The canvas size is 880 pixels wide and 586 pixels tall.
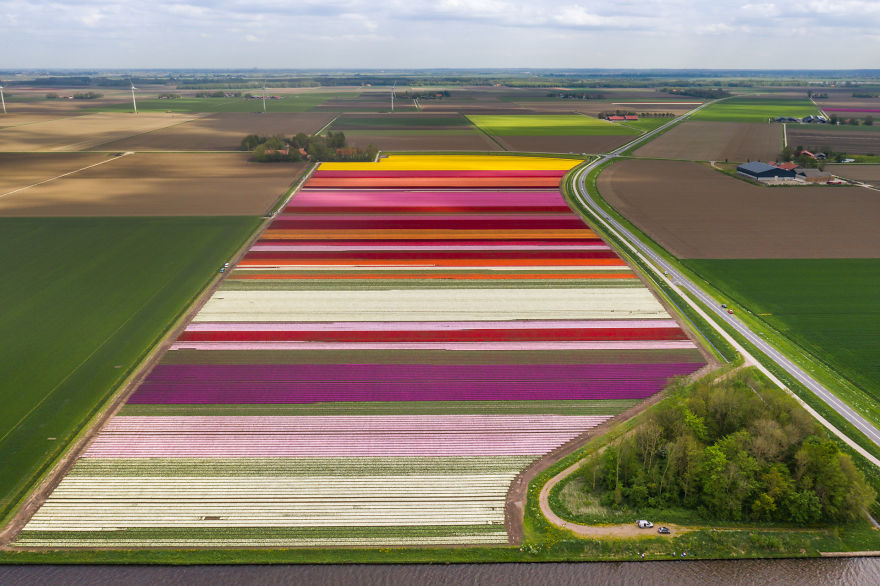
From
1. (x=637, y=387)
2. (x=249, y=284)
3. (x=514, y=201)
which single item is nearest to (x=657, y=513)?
(x=637, y=387)

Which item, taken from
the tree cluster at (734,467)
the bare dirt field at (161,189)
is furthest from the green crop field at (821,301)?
the bare dirt field at (161,189)

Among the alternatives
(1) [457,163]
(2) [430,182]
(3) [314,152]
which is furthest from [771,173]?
(3) [314,152]

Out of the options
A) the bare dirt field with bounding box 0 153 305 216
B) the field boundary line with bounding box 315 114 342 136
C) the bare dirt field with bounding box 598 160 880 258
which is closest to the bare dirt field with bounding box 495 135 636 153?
the bare dirt field with bounding box 598 160 880 258

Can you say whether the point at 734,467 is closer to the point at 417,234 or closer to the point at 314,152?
the point at 417,234

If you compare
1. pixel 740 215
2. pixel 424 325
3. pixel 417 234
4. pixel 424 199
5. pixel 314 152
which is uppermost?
pixel 314 152

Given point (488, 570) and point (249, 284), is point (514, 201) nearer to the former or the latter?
point (249, 284)

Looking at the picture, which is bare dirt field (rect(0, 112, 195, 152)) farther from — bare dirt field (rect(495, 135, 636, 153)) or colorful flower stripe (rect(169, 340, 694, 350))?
colorful flower stripe (rect(169, 340, 694, 350))
